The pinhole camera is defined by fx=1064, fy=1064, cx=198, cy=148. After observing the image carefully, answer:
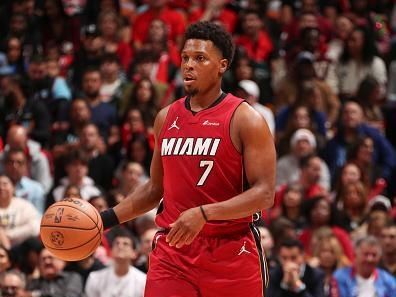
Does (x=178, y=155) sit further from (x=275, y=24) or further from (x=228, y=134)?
(x=275, y=24)

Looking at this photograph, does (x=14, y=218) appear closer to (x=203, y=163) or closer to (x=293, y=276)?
(x=293, y=276)

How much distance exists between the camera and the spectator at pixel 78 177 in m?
11.1

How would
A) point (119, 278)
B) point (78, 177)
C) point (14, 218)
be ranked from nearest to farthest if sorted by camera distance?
point (119, 278), point (14, 218), point (78, 177)

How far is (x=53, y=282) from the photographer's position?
961cm

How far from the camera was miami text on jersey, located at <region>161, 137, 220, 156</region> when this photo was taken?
18.7 feet

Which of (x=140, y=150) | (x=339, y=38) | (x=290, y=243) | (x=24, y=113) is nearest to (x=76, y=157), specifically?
(x=140, y=150)

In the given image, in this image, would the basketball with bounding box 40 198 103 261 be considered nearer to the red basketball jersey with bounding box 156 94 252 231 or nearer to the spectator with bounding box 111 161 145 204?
the red basketball jersey with bounding box 156 94 252 231

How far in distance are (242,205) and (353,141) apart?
7.12 m

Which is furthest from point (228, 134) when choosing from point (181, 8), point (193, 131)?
point (181, 8)

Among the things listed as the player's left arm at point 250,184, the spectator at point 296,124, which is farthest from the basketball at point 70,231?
the spectator at point 296,124

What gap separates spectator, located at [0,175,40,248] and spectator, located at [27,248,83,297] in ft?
2.04

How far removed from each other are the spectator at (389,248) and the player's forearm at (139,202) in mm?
4732

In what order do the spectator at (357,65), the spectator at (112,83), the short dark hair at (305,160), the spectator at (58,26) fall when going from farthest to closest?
the spectator at (58,26) → the spectator at (357,65) → the spectator at (112,83) → the short dark hair at (305,160)

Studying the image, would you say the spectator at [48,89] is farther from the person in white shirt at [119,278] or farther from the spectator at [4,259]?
the person in white shirt at [119,278]
